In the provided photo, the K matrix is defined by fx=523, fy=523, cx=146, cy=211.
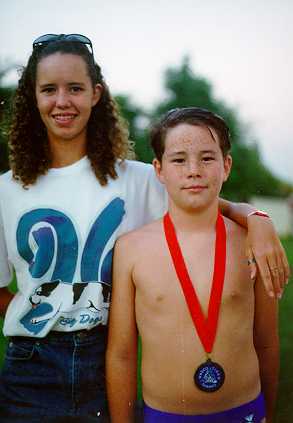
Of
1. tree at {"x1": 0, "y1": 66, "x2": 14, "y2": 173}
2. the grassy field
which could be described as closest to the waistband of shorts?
tree at {"x1": 0, "y1": 66, "x2": 14, "y2": 173}

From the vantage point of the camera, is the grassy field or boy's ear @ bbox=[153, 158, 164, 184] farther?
the grassy field

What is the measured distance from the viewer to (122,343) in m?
2.07

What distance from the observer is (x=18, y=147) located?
2.34 metres

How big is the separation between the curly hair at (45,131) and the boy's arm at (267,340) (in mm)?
804

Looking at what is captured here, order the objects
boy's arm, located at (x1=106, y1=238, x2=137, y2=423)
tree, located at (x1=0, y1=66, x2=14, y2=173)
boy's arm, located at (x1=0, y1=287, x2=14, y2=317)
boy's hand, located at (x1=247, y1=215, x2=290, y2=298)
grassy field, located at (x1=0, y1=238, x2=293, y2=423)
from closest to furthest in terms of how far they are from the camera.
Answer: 1. boy's hand, located at (x1=247, y1=215, x2=290, y2=298)
2. boy's arm, located at (x1=106, y1=238, x2=137, y2=423)
3. boy's arm, located at (x1=0, y1=287, x2=14, y2=317)
4. tree, located at (x1=0, y1=66, x2=14, y2=173)
5. grassy field, located at (x1=0, y1=238, x2=293, y2=423)

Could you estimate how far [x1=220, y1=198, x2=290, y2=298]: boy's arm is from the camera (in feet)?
6.18

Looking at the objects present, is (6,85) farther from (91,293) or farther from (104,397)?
(104,397)

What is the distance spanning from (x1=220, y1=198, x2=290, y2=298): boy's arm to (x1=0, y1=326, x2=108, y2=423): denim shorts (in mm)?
706

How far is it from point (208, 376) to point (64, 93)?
1.23 metres

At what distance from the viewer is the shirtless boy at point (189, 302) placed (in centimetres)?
194

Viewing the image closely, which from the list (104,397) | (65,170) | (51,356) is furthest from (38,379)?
(65,170)

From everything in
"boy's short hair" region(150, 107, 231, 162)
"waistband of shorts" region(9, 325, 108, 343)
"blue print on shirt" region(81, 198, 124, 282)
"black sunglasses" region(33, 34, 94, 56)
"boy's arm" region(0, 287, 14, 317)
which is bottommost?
"waistband of shorts" region(9, 325, 108, 343)

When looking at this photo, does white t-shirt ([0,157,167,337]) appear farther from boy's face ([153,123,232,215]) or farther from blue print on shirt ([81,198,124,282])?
boy's face ([153,123,232,215])

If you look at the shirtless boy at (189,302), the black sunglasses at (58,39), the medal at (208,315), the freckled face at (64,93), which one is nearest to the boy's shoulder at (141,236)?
the shirtless boy at (189,302)
